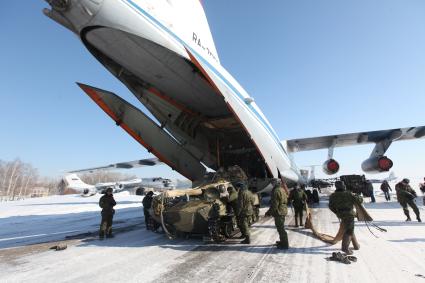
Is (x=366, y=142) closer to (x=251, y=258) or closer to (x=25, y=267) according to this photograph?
(x=251, y=258)

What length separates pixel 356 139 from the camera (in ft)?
53.4

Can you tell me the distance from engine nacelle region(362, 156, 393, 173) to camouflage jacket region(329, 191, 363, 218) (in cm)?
970

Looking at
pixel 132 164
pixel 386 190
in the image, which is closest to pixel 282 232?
pixel 386 190

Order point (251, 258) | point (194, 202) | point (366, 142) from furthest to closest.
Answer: point (366, 142), point (194, 202), point (251, 258)

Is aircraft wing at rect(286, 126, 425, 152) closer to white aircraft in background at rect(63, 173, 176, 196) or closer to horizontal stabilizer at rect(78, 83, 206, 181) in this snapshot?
horizontal stabilizer at rect(78, 83, 206, 181)

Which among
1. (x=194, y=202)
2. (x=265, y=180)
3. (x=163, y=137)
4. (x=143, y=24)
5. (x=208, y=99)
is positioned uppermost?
(x=143, y=24)

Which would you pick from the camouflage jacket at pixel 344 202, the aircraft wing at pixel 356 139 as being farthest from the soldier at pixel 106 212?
the aircraft wing at pixel 356 139

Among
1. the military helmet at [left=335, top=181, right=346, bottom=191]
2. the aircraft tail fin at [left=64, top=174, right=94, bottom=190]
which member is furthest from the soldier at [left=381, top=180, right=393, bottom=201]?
the aircraft tail fin at [left=64, top=174, right=94, bottom=190]

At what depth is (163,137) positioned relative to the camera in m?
8.95

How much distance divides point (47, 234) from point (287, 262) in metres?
7.64

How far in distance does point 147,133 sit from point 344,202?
5.92 meters

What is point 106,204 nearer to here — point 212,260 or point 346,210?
point 212,260

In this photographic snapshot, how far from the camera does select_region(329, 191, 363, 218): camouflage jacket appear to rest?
5289 millimetres

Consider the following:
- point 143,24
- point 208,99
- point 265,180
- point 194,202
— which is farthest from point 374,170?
point 143,24
